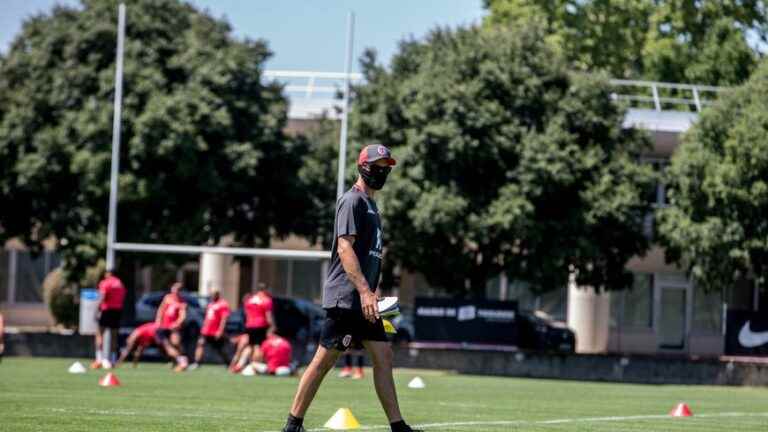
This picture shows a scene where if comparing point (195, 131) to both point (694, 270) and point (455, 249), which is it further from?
point (694, 270)

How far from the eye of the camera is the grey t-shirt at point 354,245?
10.9 meters

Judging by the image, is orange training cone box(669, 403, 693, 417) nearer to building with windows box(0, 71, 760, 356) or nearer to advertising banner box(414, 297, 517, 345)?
advertising banner box(414, 297, 517, 345)

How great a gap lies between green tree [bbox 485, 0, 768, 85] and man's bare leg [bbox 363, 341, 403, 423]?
1853 inches

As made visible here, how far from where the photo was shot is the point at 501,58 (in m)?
38.9

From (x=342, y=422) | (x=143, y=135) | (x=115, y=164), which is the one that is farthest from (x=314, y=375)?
(x=143, y=135)

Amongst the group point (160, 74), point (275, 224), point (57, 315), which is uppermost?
point (160, 74)

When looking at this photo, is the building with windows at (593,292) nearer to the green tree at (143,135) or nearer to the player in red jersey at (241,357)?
the green tree at (143,135)

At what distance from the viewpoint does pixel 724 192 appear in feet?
122

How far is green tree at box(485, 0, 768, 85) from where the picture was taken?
5756 cm

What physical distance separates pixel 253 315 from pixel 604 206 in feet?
36.3

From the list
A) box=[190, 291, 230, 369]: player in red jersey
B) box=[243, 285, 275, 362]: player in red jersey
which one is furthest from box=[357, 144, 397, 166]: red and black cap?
box=[190, 291, 230, 369]: player in red jersey

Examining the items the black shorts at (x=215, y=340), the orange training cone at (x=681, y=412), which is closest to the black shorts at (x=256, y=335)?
the black shorts at (x=215, y=340)

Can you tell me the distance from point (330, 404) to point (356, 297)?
8.17 m

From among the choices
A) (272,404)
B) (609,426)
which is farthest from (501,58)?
(609,426)
